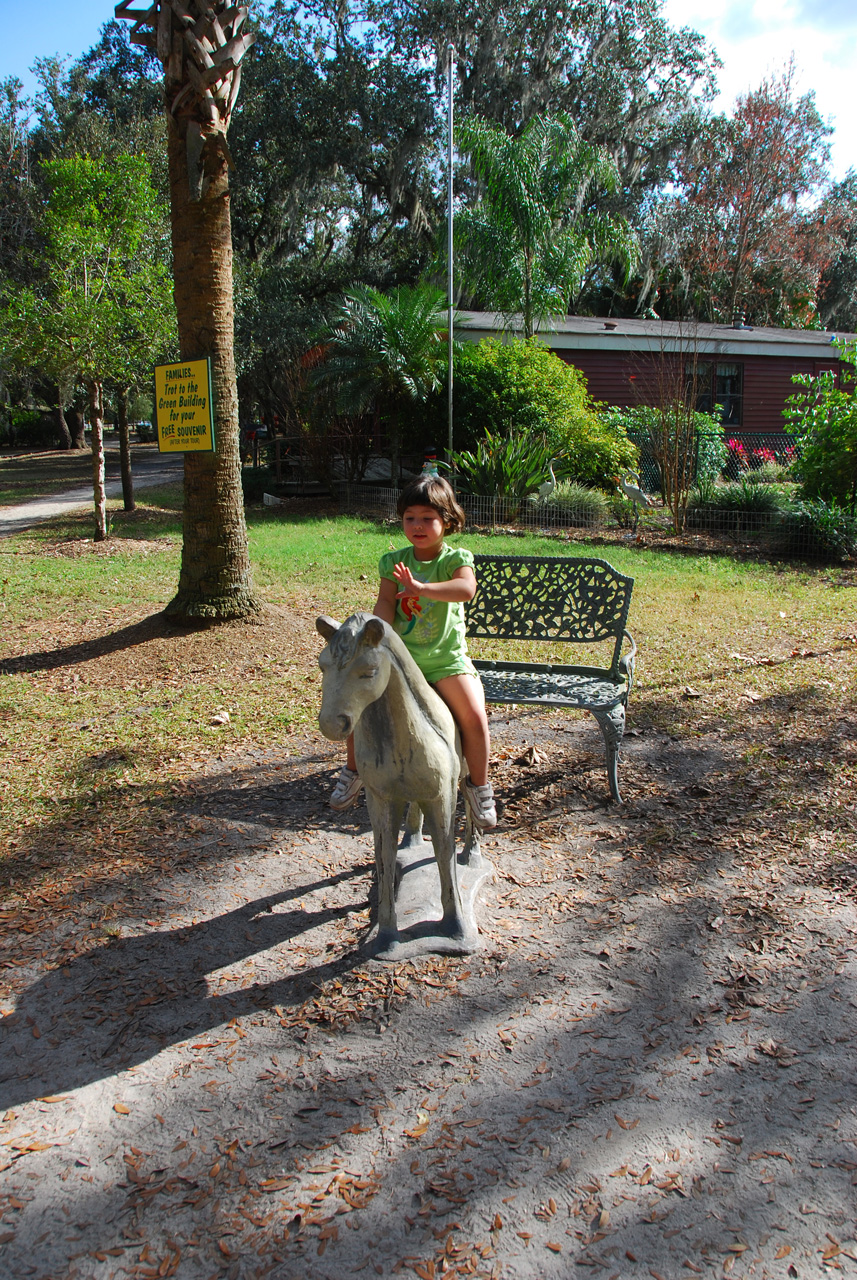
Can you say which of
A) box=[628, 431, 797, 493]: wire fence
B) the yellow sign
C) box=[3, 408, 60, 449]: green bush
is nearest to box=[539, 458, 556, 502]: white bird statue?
box=[628, 431, 797, 493]: wire fence

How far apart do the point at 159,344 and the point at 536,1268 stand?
1112 cm

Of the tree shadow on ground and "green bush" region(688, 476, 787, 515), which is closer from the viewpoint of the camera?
the tree shadow on ground

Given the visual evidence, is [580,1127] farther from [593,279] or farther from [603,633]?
[593,279]

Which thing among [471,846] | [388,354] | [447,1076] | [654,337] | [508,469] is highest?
[654,337]

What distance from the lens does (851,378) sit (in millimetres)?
11281

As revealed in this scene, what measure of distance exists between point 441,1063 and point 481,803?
3.37ft

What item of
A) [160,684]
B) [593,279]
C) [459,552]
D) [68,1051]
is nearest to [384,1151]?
[68,1051]

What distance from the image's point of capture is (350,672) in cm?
235

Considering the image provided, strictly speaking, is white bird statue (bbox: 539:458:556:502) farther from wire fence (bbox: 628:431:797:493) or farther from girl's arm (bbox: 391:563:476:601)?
girl's arm (bbox: 391:563:476:601)

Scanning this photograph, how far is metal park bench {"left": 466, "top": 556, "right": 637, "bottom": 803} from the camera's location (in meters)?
4.69

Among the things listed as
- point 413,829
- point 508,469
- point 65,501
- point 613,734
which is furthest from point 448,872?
point 65,501

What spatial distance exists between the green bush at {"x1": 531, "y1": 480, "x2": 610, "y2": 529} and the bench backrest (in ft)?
25.5

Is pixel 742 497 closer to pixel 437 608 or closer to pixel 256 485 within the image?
pixel 437 608

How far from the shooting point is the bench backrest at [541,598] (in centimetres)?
490
